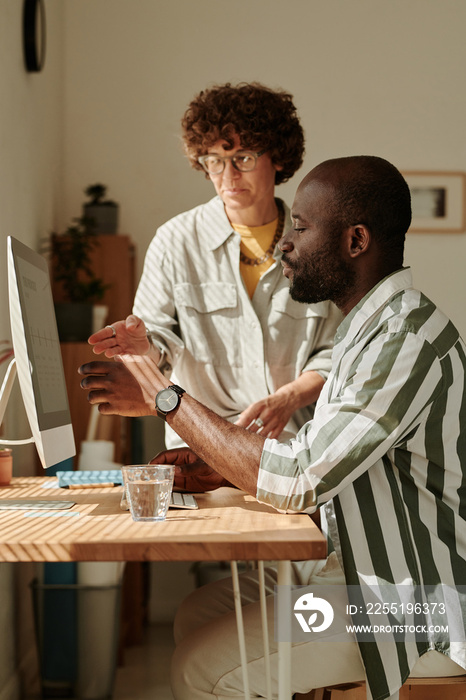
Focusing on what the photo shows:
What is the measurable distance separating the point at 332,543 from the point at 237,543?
1.32 ft

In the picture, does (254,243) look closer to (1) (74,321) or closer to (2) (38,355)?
(1) (74,321)

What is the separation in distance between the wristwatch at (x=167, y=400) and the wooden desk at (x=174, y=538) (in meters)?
0.17

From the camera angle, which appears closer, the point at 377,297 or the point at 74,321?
the point at 377,297

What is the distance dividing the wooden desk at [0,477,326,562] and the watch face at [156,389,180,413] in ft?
0.57

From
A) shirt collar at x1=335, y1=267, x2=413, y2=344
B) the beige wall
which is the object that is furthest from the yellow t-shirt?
the beige wall

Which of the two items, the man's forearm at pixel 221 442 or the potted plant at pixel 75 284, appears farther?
the potted plant at pixel 75 284

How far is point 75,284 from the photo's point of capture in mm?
3176

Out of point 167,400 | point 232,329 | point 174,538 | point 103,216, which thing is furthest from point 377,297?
point 103,216

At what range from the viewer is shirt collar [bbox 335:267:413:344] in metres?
1.37

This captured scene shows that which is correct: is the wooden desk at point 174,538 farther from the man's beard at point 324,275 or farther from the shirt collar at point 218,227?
the shirt collar at point 218,227

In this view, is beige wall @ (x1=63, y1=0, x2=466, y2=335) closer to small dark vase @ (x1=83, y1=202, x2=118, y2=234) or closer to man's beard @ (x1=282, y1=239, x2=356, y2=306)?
small dark vase @ (x1=83, y1=202, x2=118, y2=234)

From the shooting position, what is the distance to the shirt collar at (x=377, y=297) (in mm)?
1370

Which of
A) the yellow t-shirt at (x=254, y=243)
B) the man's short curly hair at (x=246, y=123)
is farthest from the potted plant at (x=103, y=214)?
the yellow t-shirt at (x=254, y=243)

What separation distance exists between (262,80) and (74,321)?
1556 mm
